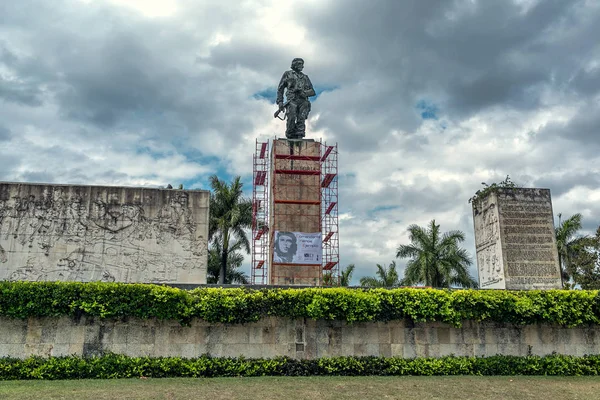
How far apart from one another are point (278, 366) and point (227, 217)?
1941cm

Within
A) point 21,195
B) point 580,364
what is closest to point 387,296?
point 580,364

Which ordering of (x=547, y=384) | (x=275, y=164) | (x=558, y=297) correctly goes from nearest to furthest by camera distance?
(x=547, y=384), (x=558, y=297), (x=275, y=164)

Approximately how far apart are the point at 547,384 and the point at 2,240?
14.9 meters

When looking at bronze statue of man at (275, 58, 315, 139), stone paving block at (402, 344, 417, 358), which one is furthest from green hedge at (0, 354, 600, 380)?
bronze statue of man at (275, 58, 315, 139)

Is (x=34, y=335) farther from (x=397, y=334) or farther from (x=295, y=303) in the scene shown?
(x=397, y=334)

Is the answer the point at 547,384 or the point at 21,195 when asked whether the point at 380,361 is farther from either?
the point at 21,195

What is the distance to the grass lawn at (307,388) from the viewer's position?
9938 mm

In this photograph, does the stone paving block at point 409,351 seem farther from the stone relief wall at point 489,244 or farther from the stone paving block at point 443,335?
the stone relief wall at point 489,244

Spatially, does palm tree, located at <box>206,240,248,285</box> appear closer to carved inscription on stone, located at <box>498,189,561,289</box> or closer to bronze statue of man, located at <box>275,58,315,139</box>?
bronze statue of man, located at <box>275,58,315,139</box>

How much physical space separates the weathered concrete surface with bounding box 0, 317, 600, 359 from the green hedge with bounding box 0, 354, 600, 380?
260 mm

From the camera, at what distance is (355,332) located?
13180mm

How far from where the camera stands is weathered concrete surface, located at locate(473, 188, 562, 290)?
1727 cm

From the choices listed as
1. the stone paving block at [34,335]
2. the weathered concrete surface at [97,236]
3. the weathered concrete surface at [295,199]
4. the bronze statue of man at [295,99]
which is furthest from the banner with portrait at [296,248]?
the stone paving block at [34,335]

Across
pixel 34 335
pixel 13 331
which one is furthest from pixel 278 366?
pixel 13 331
